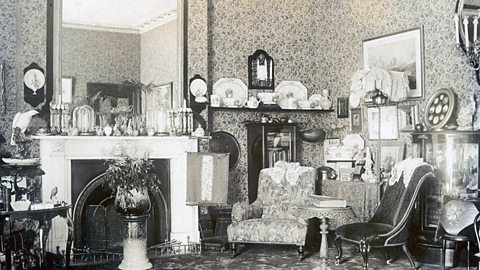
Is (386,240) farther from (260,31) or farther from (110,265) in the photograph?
(260,31)

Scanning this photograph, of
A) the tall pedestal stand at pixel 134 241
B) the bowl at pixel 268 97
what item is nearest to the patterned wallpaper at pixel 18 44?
the tall pedestal stand at pixel 134 241

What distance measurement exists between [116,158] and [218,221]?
2.43 m

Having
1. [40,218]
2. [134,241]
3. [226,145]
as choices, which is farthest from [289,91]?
[40,218]

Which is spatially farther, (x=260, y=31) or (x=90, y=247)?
(x=260, y=31)

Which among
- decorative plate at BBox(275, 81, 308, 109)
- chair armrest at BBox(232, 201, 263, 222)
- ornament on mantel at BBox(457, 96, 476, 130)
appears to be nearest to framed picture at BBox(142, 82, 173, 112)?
→ chair armrest at BBox(232, 201, 263, 222)

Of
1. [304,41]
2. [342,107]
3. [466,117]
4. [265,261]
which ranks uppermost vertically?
[304,41]

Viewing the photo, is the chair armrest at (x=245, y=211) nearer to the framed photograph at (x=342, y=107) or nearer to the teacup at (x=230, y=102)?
the teacup at (x=230, y=102)

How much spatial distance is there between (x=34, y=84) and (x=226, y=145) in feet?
9.65

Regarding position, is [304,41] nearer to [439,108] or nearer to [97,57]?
[439,108]

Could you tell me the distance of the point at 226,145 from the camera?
9.00 m

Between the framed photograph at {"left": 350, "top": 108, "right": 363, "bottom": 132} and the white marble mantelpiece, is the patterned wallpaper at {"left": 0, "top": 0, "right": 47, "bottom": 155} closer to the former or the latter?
the white marble mantelpiece

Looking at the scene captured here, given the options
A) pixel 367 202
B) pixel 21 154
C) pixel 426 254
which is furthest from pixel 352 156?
pixel 21 154

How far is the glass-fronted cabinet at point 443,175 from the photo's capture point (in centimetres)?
672

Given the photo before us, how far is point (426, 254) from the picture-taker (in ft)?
23.3
